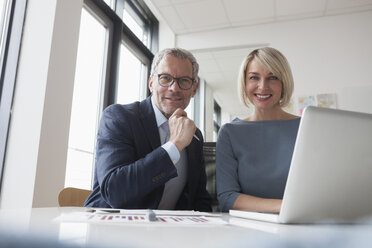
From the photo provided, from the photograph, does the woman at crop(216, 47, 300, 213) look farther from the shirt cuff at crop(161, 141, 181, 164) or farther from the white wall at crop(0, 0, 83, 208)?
the white wall at crop(0, 0, 83, 208)

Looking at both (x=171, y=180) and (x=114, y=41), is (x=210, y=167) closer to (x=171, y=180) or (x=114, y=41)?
(x=171, y=180)

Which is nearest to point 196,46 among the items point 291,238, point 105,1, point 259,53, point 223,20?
point 223,20

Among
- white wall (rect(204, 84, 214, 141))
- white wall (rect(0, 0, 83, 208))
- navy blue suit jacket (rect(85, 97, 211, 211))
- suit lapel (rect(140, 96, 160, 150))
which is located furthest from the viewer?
white wall (rect(204, 84, 214, 141))

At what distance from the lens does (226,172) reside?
1172mm

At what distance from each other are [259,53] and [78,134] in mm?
1717

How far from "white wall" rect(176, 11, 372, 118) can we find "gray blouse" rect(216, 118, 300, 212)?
2542mm

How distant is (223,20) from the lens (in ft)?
12.6

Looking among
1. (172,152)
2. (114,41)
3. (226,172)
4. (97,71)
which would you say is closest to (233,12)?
(114,41)

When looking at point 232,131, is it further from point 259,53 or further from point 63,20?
point 63,20

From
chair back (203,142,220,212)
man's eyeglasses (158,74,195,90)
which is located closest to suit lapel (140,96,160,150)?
man's eyeglasses (158,74,195,90)

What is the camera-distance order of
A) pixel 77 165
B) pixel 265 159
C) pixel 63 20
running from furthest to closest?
pixel 77 165, pixel 63 20, pixel 265 159

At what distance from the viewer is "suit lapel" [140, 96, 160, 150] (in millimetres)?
1187

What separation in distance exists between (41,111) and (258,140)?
4.27 ft

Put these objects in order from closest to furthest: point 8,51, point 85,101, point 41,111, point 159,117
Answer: point 159,117 → point 41,111 → point 8,51 → point 85,101
